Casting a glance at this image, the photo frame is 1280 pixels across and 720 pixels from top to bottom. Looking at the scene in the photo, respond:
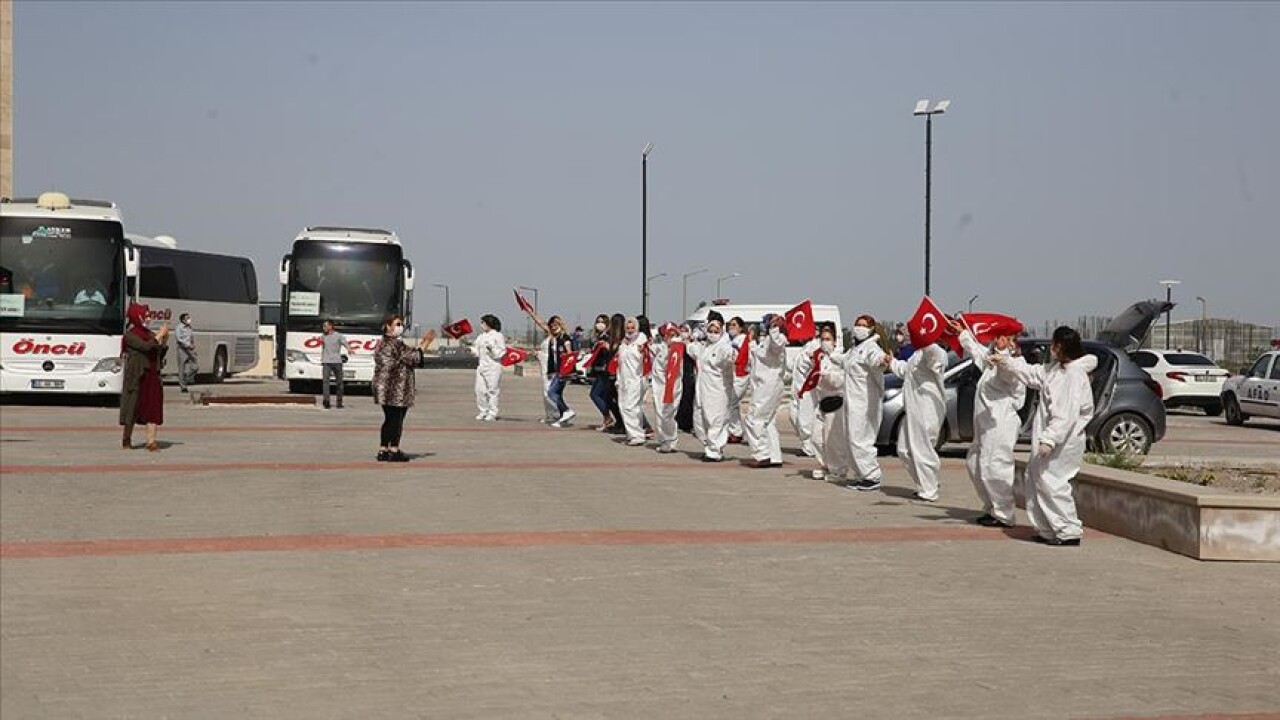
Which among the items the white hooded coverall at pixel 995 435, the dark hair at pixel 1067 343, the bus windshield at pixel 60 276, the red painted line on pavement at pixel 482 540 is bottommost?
the red painted line on pavement at pixel 482 540

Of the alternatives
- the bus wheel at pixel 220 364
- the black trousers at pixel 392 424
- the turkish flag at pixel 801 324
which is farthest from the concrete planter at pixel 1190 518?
the bus wheel at pixel 220 364

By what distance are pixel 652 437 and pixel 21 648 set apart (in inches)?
646

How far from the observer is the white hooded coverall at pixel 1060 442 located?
39.6 ft

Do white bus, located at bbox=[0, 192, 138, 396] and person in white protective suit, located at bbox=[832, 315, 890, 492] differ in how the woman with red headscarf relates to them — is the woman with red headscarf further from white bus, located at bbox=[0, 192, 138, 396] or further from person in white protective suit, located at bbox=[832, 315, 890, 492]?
white bus, located at bbox=[0, 192, 138, 396]

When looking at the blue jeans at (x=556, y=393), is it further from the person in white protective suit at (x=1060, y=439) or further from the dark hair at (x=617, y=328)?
the person in white protective suit at (x=1060, y=439)

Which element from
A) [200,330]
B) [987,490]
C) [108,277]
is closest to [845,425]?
[987,490]

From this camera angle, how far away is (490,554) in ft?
36.6

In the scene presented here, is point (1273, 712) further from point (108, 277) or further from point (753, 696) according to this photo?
point (108, 277)

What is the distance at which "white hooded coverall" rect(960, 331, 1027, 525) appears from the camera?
512 inches

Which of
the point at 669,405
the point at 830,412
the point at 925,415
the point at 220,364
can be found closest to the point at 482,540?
the point at 925,415

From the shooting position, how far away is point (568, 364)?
25656 millimetres

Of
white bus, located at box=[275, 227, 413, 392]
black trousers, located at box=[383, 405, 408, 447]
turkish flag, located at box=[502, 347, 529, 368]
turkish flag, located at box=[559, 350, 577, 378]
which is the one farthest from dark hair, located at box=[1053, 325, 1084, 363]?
white bus, located at box=[275, 227, 413, 392]

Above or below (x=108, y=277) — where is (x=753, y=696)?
below

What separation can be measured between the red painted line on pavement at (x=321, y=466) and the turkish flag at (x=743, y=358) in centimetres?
107
